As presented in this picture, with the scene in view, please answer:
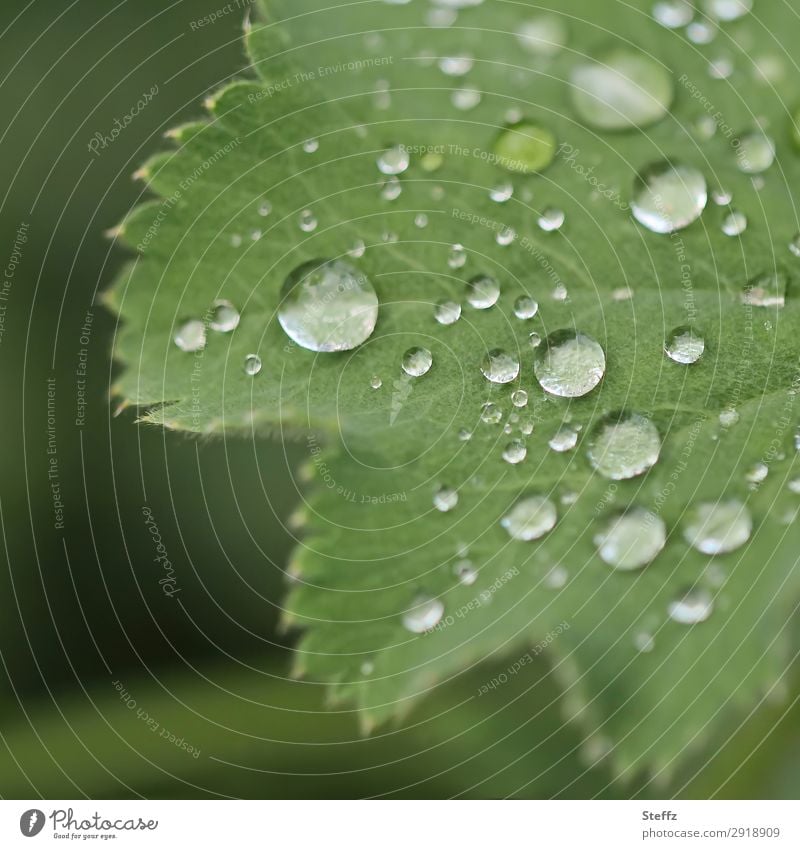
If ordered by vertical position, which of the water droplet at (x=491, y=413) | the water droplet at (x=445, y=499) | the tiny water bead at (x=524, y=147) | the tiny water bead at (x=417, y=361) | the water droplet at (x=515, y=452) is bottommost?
the water droplet at (x=445, y=499)

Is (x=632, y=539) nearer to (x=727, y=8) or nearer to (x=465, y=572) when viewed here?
(x=465, y=572)

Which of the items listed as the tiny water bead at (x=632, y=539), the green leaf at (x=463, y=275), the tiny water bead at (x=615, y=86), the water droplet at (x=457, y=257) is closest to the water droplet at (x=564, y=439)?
the green leaf at (x=463, y=275)

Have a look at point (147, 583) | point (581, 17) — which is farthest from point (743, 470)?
point (147, 583)

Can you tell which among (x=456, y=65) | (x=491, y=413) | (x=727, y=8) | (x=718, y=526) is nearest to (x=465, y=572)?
(x=491, y=413)

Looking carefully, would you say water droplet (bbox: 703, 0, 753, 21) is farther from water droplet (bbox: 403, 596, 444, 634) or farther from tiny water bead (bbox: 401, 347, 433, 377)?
water droplet (bbox: 403, 596, 444, 634)

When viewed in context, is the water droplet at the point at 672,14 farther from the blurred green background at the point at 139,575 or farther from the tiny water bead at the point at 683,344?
the blurred green background at the point at 139,575

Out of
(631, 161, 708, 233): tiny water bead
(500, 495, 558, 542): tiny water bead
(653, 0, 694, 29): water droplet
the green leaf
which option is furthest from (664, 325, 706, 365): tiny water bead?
(653, 0, 694, 29): water droplet
